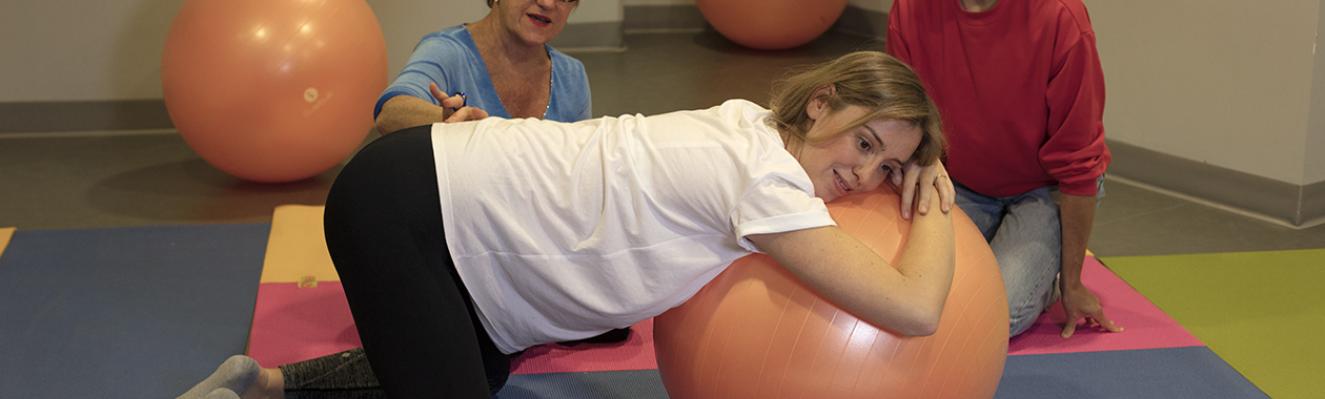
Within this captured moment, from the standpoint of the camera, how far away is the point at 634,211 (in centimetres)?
218

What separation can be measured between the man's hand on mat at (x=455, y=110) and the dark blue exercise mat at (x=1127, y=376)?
1.35m

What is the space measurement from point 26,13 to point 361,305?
3.60 m

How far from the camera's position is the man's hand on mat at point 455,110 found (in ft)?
8.17

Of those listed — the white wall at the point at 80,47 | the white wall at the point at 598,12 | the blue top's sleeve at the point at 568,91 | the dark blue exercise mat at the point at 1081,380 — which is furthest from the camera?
the white wall at the point at 598,12

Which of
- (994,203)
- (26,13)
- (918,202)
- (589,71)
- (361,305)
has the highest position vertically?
(918,202)

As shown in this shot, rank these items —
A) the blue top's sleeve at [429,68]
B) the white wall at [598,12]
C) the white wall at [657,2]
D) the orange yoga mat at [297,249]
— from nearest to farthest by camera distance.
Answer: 1. the blue top's sleeve at [429,68]
2. the orange yoga mat at [297,249]
3. the white wall at [598,12]
4. the white wall at [657,2]

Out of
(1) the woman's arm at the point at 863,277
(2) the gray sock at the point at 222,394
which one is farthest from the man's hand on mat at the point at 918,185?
(2) the gray sock at the point at 222,394

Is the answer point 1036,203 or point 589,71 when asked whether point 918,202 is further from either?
point 589,71

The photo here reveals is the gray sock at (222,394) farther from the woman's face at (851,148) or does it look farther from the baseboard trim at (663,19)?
the baseboard trim at (663,19)

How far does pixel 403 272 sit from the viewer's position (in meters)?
2.26

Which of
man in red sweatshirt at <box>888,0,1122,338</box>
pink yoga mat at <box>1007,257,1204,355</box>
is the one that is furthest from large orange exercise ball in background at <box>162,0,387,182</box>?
pink yoga mat at <box>1007,257,1204,355</box>

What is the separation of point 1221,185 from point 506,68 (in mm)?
2567

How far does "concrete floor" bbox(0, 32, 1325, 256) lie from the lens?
13.5 feet

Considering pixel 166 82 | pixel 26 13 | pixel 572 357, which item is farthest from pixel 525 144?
pixel 26 13
